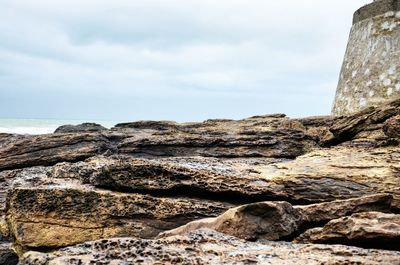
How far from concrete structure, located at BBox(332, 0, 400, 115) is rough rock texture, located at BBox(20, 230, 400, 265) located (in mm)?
14144

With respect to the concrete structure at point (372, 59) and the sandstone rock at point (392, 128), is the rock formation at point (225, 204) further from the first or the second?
the concrete structure at point (372, 59)

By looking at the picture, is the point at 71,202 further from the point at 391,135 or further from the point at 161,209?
the point at 391,135

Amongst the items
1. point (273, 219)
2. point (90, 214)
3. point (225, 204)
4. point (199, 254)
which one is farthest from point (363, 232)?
point (90, 214)

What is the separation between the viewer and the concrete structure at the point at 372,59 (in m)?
18.7

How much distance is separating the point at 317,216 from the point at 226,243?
1.87 meters

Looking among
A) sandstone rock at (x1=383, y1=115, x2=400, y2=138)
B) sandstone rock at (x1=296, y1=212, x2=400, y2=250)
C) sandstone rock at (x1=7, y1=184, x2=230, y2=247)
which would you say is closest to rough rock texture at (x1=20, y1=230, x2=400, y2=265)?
sandstone rock at (x1=296, y1=212, x2=400, y2=250)

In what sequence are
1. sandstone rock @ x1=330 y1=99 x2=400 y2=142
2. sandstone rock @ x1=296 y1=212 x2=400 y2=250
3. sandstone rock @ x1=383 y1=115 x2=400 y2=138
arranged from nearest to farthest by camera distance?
sandstone rock @ x1=296 y1=212 x2=400 y2=250 < sandstone rock @ x1=383 y1=115 x2=400 y2=138 < sandstone rock @ x1=330 y1=99 x2=400 y2=142

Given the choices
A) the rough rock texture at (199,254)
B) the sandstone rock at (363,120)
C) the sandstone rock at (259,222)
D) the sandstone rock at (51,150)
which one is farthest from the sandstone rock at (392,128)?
the sandstone rock at (51,150)

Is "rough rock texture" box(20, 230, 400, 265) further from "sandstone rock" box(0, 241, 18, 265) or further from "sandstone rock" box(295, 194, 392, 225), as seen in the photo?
"sandstone rock" box(0, 241, 18, 265)

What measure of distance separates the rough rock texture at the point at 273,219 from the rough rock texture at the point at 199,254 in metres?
0.54

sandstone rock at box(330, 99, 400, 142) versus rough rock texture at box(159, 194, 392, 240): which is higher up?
sandstone rock at box(330, 99, 400, 142)

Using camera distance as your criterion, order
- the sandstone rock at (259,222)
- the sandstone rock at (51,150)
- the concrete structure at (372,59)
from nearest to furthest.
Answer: the sandstone rock at (259,222), the sandstone rock at (51,150), the concrete structure at (372,59)

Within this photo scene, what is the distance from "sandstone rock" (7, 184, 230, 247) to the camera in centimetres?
835

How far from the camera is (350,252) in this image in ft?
17.4
